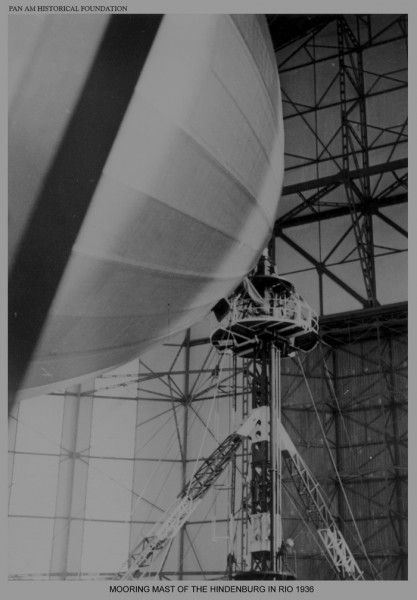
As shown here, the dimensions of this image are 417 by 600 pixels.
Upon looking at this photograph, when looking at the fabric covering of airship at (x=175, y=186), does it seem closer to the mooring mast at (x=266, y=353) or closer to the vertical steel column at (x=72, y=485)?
the mooring mast at (x=266, y=353)

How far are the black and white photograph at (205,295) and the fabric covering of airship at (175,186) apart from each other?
0.05 ft

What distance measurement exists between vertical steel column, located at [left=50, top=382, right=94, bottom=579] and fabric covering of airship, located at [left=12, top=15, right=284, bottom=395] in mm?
28077

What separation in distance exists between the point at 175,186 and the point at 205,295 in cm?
170

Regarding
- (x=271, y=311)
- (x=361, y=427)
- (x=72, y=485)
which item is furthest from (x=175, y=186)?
(x=72, y=485)

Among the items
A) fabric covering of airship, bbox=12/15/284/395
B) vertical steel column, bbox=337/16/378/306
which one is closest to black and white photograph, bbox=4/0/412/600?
fabric covering of airship, bbox=12/15/284/395

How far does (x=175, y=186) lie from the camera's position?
4.32 meters

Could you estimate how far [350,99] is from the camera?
32125 millimetres

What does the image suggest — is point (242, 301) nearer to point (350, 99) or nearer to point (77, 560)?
point (350, 99)

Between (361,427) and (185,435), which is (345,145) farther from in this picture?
(185,435)

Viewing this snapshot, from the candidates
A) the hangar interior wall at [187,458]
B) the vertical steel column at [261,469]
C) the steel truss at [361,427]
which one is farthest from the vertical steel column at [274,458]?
the hangar interior wall at [187,458]

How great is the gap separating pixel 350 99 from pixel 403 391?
1262 cm

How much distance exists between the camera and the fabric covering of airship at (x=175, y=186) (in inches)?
162

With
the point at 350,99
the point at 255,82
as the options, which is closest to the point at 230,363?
the point at 350,99

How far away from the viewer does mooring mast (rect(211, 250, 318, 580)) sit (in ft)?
76.2
